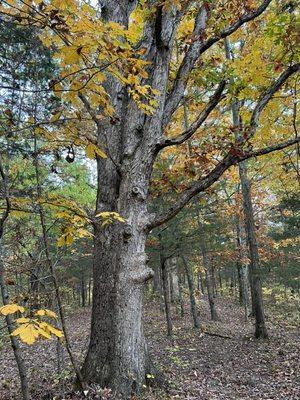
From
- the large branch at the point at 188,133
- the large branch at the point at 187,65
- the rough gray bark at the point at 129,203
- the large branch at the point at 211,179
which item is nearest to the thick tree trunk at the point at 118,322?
the rough gray bark at the point at 129,203

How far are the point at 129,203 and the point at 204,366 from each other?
4379mm

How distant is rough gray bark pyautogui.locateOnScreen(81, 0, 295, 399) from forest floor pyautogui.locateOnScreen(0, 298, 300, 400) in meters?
0.41

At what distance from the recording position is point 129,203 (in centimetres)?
428

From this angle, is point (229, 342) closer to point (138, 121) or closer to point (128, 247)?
point (128, 247)

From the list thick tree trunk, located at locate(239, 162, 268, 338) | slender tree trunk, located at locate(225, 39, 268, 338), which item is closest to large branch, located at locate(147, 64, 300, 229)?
slender tree trunk, located at locate(225, 39, 268, 338)

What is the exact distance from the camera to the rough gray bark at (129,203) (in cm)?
396

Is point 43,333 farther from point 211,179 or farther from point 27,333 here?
point 211,179

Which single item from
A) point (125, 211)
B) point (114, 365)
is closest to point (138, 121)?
point (125, 211)

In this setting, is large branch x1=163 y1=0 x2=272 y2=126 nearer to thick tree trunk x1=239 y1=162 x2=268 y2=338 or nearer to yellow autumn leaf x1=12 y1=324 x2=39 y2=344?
yellow autumn leaf x1=12 y1=324 x2=39 y2=344

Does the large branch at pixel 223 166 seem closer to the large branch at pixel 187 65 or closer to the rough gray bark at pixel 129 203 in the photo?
the rough gray bark at pixel 129 203

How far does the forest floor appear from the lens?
185 inches

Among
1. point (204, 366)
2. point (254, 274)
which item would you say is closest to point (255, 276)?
point (254, 274)

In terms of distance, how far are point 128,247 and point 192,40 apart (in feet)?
10.3

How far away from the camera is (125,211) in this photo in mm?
4254
